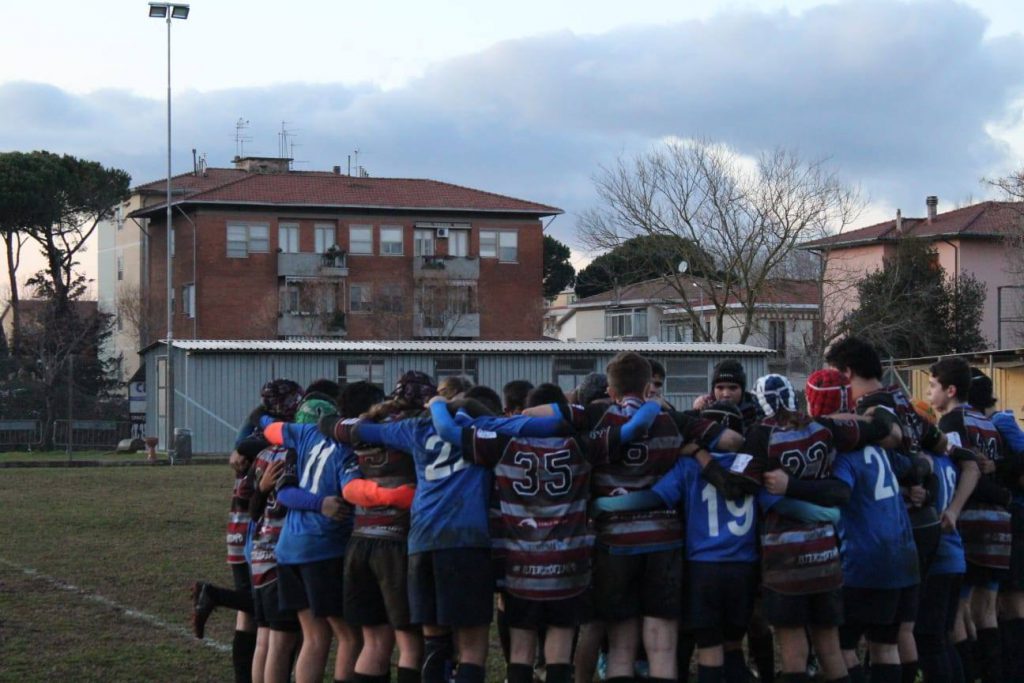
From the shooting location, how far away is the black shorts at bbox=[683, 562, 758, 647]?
6.72 meters

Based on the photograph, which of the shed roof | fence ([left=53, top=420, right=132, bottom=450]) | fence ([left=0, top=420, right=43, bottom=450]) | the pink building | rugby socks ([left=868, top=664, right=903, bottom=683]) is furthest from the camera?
the pink building

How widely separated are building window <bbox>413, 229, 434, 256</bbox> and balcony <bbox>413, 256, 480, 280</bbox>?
46 cm

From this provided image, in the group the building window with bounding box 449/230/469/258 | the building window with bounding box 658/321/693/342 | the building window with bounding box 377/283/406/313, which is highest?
the building window with bounding box 449/230/469/258

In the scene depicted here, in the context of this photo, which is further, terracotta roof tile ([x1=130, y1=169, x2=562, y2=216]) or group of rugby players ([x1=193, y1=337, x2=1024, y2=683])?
terracotta roof tile ([x1=130, y1=169, x2=562, y2=216])

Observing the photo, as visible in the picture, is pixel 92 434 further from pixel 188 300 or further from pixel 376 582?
pixel 376 582

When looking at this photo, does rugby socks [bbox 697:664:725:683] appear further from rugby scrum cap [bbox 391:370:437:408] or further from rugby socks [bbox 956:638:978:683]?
rugby socks [bbox 956:638:978:683]

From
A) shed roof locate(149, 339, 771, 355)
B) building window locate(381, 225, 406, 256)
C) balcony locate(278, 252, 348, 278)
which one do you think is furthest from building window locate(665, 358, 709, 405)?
building window locate(381, 225, 406, 256)

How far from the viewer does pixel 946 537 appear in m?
7.79

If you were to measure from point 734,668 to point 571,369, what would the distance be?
32689mm

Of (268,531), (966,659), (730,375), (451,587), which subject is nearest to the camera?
(451,587)

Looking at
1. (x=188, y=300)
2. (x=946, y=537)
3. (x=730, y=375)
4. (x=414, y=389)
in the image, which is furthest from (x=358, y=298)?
(x=414, y=389)

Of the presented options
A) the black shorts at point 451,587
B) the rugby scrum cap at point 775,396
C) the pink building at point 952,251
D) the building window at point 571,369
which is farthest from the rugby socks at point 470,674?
the pink building at point 952,251

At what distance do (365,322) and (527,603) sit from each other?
58.4 metres

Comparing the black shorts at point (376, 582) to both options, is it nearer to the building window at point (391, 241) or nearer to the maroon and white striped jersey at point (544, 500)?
the maroon and white striped jersey at point (544, 500)
